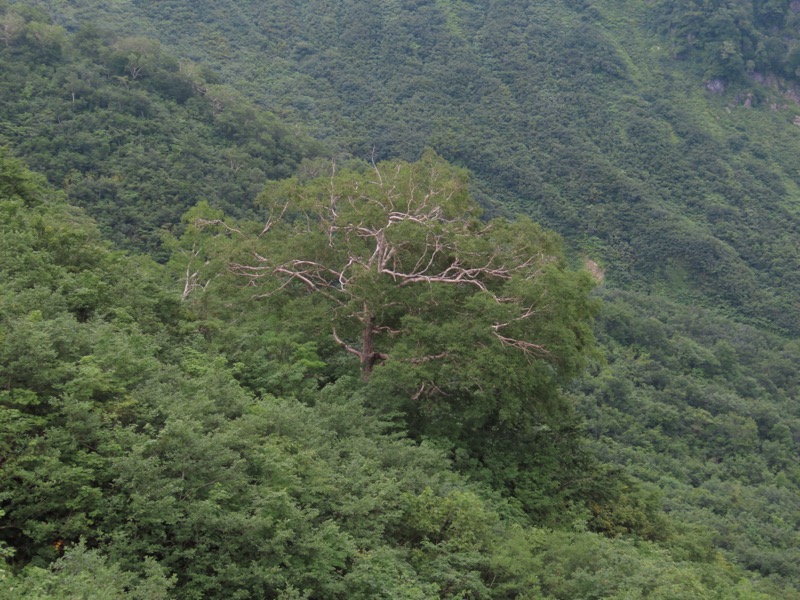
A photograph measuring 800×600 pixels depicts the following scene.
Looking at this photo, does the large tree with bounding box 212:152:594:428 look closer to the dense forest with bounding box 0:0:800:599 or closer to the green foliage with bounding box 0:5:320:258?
the dense forest with bounding box 0:0:800:599

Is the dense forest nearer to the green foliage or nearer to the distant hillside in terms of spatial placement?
the green foliage

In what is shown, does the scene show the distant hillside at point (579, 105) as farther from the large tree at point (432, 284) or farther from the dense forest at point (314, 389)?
the large tree at point (432, 284)

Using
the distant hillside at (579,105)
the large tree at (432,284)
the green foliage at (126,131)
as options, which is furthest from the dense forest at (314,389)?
the distant hillside at (579,105)

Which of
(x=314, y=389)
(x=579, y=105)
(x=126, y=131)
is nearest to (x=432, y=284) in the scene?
(x=314, y=389)

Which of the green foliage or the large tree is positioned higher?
the large tree

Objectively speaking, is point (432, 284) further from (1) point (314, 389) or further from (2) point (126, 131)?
(2) point (126, 131)

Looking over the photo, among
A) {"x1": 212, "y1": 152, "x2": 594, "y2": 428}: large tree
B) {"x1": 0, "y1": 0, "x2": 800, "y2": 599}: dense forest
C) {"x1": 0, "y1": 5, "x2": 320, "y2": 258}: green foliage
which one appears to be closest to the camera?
{"x1": 0, "y1": 0, "x2": 800, "y2": 599}: dense forest

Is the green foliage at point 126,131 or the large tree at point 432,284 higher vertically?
the large tree at point 432,284

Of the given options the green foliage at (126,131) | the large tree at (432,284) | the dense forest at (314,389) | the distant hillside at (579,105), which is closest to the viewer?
the dense forest at (314,389)

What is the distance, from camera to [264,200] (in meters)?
16.5

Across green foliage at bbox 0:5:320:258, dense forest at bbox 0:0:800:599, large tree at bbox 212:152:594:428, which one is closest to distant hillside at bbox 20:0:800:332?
dense forest at bbox 0:0:800:599

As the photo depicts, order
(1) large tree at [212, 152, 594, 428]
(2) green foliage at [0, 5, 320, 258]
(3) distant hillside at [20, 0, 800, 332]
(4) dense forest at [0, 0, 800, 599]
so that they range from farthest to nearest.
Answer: (3) distant hillside at [20, 0, 800, 332] → (2) green foliage at [0, 5, 320, 258] → (1) large tree at [212, 152, 594, 428] → (4) dense forest at [0, 0, 800, 599]

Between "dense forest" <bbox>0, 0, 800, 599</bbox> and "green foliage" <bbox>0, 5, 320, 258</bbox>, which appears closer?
"dense forest" <bbox>0, 0, 800, 599</bbox>

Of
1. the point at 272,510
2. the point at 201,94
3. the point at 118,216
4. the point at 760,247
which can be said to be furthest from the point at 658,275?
the point at 272,510
